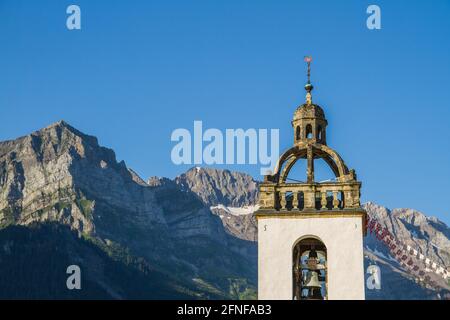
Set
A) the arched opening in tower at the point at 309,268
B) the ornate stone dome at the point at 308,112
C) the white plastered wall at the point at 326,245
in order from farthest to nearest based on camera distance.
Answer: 1. the ornate stone dome at the point at 308,112
2. the arched opening in tower at the point at 309,268
3. the white plastered wall at the point at 326,245

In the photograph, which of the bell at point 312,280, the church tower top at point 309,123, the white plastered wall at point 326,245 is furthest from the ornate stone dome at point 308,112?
the bell at point 312,280

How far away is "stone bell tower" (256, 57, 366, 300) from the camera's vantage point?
131 ft

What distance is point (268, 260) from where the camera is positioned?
40781 millimetres

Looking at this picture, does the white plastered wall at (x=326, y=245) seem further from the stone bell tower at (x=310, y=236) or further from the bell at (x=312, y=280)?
the bell at (x=312, y=280)

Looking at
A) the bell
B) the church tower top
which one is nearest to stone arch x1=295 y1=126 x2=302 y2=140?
the church tower top

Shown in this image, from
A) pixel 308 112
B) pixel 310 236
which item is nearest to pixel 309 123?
pixel 308 112

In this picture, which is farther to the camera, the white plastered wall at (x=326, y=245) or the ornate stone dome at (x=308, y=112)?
the ornate stone dome at (x=308, y=112)

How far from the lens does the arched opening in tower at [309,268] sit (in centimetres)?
4159

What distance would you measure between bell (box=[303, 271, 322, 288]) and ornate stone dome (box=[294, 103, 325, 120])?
8.30m

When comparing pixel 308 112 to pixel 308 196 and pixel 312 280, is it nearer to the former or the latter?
pixel 308 196

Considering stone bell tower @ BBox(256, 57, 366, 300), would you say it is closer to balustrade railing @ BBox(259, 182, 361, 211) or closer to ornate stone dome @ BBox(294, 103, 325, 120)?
balustrade railing @ BBox(259, 182, 361, 211)
